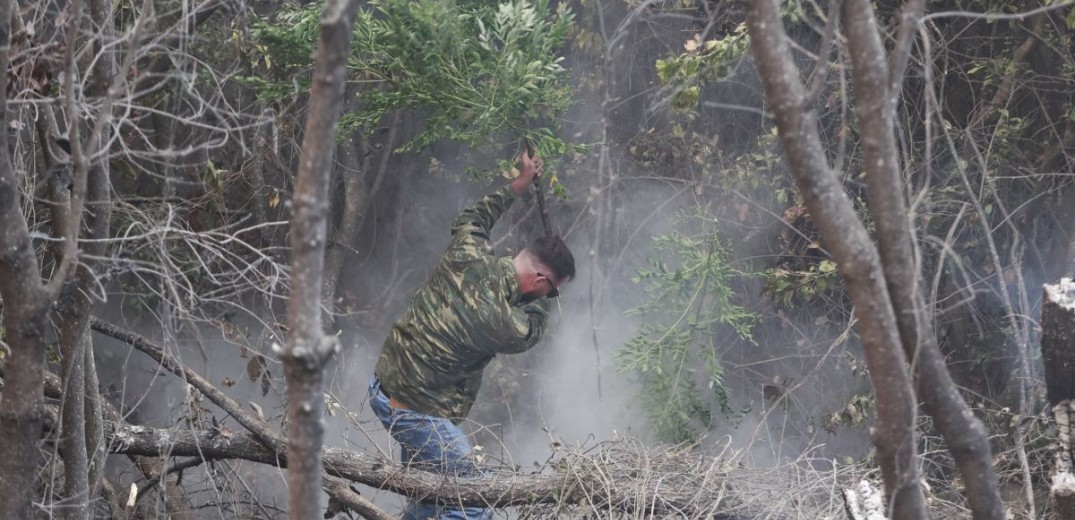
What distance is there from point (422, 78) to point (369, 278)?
2984 millimetres

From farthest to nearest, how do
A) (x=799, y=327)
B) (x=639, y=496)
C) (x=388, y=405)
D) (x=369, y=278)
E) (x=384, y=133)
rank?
(x=369, y=278), (x=384, y=133), (x=799, y=327), (x=388, y=405), (x=639, y=496)

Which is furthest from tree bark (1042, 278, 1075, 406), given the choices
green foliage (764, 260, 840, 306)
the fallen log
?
green foliage (764, 260, 840, 306)

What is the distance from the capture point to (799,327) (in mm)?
6242

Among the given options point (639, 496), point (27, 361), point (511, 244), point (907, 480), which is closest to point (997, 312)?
point (639, 496)

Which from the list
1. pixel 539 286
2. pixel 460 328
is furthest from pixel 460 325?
pixel 539 286

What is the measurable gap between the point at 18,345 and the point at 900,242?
2361 mm

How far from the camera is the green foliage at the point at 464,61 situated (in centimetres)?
437

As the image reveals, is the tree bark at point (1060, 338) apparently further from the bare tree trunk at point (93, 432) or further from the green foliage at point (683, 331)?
the bare tree trunk at point (93, 432)

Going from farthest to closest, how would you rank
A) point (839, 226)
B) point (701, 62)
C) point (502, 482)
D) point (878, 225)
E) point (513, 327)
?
point (513, 327) → point (502, 482) → point (701, 62) → point (878, 225) → point (839, 226)

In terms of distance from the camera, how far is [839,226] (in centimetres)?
241

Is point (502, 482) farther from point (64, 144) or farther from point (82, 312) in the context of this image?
point (64, 144)

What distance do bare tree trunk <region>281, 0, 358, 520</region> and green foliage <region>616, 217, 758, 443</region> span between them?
3192 millimetres

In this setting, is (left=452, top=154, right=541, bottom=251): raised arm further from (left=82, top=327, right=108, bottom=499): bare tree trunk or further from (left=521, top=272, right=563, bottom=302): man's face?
(left=82, top=327, right=108, bottom=499): bare tree trunk

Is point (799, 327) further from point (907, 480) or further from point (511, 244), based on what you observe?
point (907, 480)
